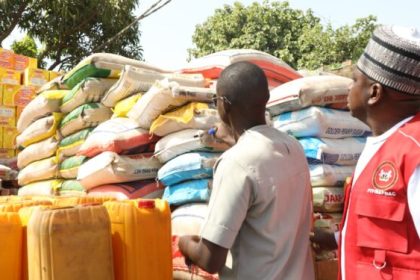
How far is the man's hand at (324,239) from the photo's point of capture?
1885mm

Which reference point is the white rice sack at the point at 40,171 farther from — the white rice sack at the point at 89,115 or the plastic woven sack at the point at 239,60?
the plastic woven sack at the point at 239,60

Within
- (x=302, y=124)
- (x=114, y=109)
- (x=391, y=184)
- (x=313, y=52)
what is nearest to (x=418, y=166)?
(x=391, y=184)

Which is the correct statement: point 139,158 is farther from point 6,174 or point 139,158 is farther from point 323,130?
point 6,174

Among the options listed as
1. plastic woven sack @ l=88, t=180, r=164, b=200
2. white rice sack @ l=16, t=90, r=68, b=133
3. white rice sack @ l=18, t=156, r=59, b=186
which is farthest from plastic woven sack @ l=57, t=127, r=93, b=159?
plastic woven sack @ l=88, t=180, r=164, b=200

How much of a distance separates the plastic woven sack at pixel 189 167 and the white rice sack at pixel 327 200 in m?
0.64

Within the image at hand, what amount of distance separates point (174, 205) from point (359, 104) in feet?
6.10

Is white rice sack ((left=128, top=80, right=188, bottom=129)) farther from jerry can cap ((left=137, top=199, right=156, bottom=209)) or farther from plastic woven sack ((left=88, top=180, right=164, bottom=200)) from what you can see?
jerry can cap ((left=137, top=199, right=156, bottom=209))

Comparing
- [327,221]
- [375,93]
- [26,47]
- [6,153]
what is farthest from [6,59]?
[375,93]

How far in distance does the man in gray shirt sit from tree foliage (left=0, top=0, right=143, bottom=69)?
12.7 m

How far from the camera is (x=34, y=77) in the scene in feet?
26.0

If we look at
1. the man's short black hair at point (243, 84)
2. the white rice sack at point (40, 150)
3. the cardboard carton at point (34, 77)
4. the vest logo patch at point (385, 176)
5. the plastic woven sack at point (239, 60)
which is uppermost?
the cardboard carton at point (34, 77)

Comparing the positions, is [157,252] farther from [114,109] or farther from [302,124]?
[114,109]

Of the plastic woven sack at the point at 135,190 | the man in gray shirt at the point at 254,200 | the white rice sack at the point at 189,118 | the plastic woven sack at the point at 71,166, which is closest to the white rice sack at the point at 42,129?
the plastic woven sack at the point at 71,166

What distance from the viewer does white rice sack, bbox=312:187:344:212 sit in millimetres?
2830
